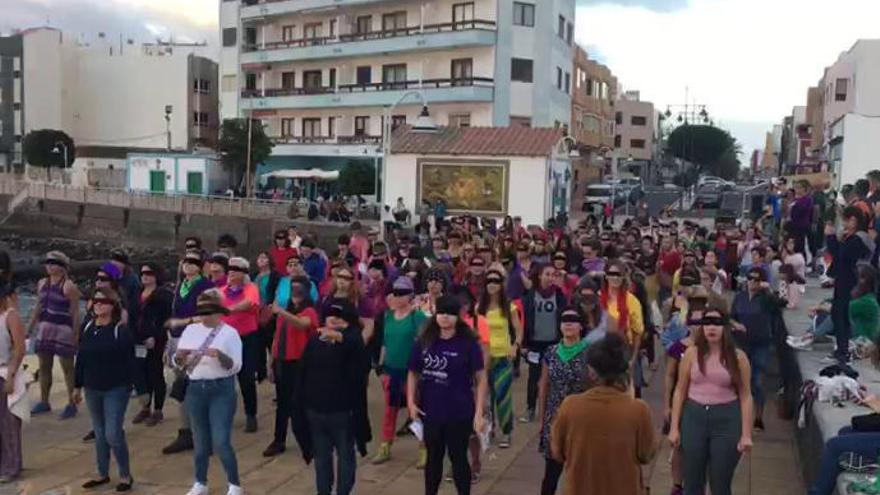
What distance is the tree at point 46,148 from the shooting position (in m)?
59.2

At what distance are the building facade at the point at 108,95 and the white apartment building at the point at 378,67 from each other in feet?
30.4

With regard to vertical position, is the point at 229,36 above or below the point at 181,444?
above

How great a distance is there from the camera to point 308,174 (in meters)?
49.1

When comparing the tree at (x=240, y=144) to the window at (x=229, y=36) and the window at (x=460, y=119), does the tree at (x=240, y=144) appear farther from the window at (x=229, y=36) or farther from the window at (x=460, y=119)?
the window at (x=460, y=119)

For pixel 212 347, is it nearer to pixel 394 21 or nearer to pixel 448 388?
pixel 448 388

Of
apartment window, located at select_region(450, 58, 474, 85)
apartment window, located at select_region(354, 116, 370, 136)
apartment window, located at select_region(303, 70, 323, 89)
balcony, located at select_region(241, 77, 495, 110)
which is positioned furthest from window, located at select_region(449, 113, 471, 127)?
apartment window, located at select_region(303, 70, 323, 89)

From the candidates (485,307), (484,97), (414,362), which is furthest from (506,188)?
(414,362)

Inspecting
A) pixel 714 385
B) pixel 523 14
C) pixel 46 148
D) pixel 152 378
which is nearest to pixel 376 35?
pixel 523 14

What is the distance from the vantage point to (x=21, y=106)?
6906 cm

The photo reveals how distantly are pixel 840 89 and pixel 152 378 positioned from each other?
48.8 metres

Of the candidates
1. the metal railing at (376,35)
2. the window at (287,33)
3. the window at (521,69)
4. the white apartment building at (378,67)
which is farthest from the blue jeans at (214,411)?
the window at (287,33)

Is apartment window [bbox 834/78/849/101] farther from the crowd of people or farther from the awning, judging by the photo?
the crowd of people

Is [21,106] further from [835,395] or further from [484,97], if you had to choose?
[835,395]

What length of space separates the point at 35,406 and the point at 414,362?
5768 millimetres
